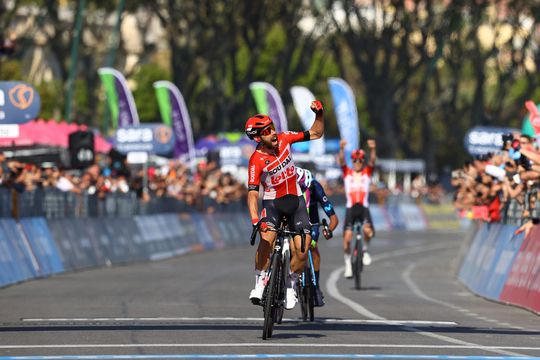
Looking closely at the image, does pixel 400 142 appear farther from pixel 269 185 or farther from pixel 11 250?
pixel 269 185

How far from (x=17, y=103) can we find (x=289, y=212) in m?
9.48

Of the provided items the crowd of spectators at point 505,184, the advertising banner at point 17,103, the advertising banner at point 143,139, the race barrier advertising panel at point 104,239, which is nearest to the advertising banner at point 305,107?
the race barrier advertising panel at point 104,239

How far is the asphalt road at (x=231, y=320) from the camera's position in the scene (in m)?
13.4

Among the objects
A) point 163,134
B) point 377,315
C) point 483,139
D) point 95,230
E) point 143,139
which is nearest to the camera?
point 377,315

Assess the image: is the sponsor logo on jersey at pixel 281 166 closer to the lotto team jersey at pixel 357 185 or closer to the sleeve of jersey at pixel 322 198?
the sleeve of jersey at pixel 322 198

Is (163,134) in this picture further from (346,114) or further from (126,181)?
(346,114)

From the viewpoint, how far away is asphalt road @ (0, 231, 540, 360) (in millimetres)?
13352

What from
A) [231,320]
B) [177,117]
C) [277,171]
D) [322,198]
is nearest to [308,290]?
[231,320]

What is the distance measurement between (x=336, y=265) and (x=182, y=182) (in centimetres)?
809

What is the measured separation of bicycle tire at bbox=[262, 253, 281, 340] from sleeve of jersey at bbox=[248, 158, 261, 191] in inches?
25.6

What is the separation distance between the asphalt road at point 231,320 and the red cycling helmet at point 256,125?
5.87ft

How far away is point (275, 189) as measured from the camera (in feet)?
50.9

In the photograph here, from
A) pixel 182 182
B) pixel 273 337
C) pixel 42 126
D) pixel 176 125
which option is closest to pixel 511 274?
pixel 273 337

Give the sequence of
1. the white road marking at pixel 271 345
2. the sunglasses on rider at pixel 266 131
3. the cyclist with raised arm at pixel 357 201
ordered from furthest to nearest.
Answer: the cyclist with raised arm at pixel 357 201, the sunglasses on rider at pixel 266 131, the white road marking at pixel 271 345
